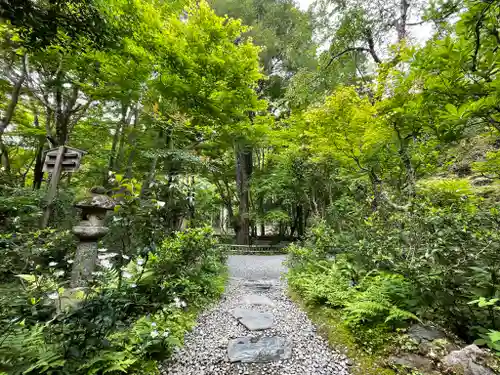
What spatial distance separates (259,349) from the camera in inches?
107

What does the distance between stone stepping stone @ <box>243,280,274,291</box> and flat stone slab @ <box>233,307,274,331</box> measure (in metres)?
1.35

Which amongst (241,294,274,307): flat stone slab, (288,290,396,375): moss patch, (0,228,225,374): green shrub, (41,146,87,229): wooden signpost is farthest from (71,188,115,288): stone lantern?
(288,290,396,375): moss patch

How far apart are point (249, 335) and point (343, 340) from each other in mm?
1212

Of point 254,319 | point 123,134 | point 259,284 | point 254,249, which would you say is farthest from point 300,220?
point 254,319

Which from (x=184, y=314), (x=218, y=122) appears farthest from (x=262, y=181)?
(x=184, y=314)

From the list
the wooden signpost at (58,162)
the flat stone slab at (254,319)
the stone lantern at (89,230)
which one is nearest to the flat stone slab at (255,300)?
the flat stone slab at (254,319)

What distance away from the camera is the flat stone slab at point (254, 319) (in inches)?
130

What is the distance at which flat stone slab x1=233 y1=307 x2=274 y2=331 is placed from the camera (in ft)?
10.8

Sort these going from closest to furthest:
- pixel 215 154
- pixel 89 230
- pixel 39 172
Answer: pixel 89 230 → pixel 39 172 → pixel 215 154

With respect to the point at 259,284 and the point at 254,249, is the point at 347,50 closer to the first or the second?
the point at 259,284

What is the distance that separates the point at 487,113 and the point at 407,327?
7.92 ft

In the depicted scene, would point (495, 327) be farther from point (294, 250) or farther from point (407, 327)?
point (294, 250)

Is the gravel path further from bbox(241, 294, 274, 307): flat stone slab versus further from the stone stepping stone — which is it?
the stone stepping stone

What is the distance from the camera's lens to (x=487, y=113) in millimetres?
2115
